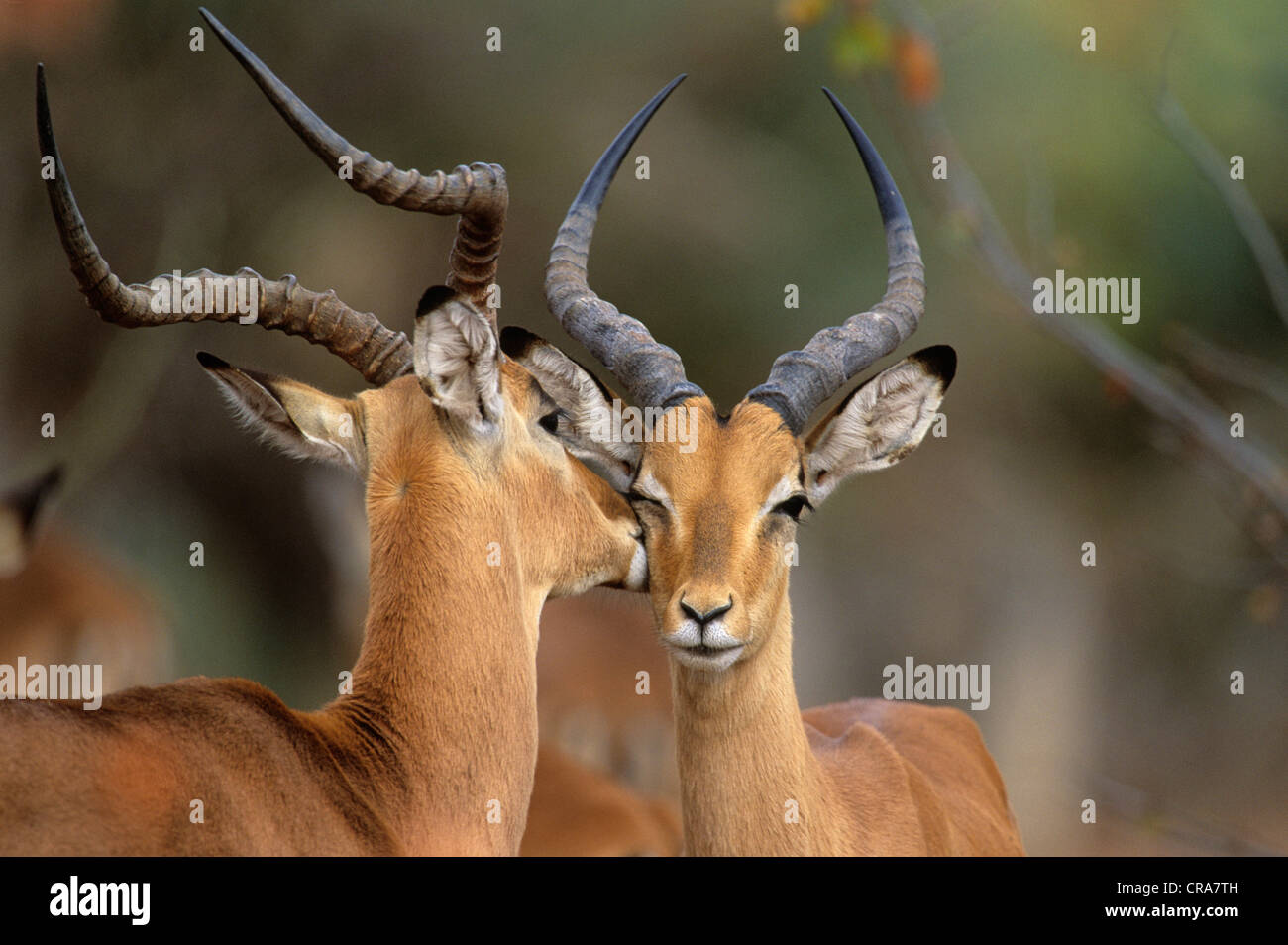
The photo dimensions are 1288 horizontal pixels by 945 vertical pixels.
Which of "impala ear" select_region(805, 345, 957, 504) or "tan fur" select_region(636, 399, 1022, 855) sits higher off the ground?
"impala ear" select_region(805, 345, 957, 504)

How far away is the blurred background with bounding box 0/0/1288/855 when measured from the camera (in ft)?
36.3

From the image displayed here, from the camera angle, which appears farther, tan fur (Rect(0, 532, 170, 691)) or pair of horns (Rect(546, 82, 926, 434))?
tan fur (Rect(0, 532, 170, 691))

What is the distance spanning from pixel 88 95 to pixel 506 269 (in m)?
3.27

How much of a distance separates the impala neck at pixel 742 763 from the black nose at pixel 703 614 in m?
0.46

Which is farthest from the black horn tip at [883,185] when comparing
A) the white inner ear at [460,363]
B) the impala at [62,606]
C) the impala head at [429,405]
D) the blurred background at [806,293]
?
the impala at [62,606]

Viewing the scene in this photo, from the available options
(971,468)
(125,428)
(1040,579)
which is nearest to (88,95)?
(125,428)

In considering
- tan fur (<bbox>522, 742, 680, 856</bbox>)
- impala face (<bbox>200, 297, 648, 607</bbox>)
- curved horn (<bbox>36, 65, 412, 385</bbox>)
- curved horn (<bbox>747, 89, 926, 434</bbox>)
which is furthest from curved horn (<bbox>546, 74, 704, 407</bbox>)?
tan fur (<bbox>522, 742, 680, 856</bbox>)

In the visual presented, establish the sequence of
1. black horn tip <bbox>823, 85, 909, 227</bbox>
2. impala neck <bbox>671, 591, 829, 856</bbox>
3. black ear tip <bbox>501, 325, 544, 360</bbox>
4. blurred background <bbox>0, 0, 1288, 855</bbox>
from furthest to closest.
Result: 1. blurred background <bbox>0, 0, 1288, 855</bbox>
2. black horn tip <bbox>823, 85, 909, 227</bbox>
3. black ear tip <bbox>501, 325, 544, 360</bbox>
4. impala neck <bbox>671, 591, 829, 856</bbox>

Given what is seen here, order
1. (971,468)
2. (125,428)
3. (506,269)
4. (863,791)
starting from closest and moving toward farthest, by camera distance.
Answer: (863,791) → (125,428) → (506,269) → (971,468)

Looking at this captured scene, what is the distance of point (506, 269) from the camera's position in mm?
11852

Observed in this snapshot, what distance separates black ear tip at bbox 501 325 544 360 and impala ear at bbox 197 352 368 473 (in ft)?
2.36

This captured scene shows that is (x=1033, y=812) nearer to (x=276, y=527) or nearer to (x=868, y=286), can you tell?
(x=868, y=286)

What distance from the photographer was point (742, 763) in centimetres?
540

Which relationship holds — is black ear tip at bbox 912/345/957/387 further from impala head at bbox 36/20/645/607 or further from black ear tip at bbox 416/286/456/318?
black ear tip at bbox 416/286/456/318
